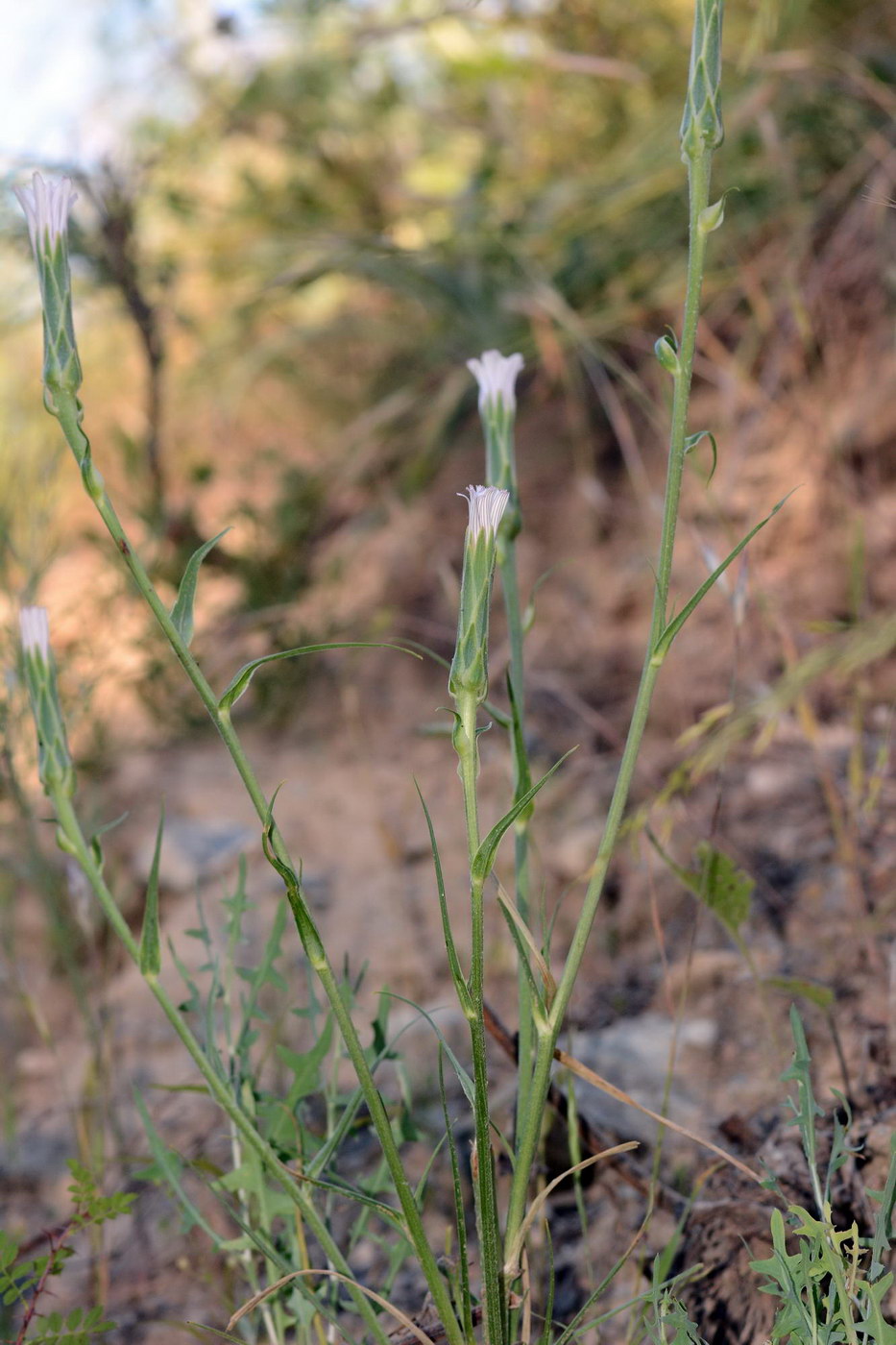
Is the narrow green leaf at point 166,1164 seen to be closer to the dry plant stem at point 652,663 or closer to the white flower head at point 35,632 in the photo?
the dry plant stem at point 652,663

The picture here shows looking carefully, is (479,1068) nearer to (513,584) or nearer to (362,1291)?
(362,1291)

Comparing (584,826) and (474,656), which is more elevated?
(474,656)

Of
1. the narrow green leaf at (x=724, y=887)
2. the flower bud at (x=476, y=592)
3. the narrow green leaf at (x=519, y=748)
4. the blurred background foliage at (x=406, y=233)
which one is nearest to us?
the flower bud at (x=476, y=592)

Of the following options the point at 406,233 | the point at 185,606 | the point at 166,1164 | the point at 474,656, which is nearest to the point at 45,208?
the point at 185,606

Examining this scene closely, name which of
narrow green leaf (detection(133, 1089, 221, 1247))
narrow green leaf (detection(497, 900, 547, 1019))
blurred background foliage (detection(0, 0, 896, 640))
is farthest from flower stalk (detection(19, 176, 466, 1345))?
blurred background foliage (detection(0, 0, 896, 640))

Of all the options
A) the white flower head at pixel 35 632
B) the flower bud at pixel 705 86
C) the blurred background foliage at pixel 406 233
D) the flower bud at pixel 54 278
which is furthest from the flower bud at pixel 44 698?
the blurred background foliage at pixel 406 233

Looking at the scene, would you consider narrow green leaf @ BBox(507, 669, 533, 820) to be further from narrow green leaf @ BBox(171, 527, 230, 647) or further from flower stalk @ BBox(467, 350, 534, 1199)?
narrow green leaf @ BBox(171, 527, 230, 647)
